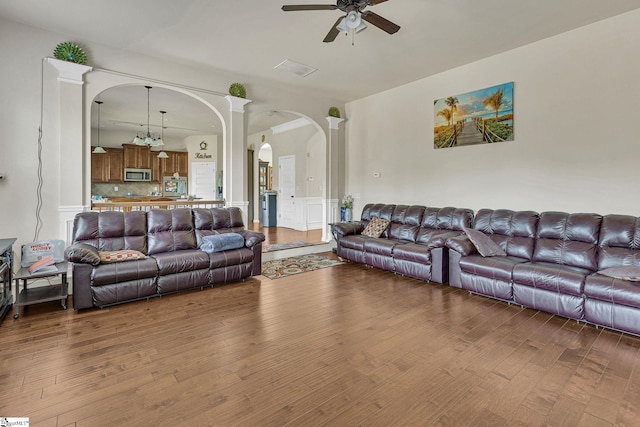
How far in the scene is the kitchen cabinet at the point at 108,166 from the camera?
370 inches

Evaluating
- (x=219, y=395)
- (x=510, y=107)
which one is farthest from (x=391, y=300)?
(x=510, y=107)

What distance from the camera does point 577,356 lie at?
246cm

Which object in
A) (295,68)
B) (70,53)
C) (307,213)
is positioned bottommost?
(307,213)

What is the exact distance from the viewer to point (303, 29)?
3.93 metres

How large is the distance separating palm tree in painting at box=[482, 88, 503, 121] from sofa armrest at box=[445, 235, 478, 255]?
214cm

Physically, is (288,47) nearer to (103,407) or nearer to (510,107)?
(510,107)

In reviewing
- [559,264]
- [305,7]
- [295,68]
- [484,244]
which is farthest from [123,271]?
[559,264]

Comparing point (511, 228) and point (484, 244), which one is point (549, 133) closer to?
point (511, 228)

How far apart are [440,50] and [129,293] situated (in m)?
5.11

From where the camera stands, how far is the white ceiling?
136 inches

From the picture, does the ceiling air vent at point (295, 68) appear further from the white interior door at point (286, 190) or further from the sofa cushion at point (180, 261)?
the white interior door at point (286, 190)

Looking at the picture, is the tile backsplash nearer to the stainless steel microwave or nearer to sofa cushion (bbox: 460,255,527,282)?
the stainless steel microwave

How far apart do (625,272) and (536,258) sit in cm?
92

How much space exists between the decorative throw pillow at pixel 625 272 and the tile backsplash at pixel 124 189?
11100 mm
